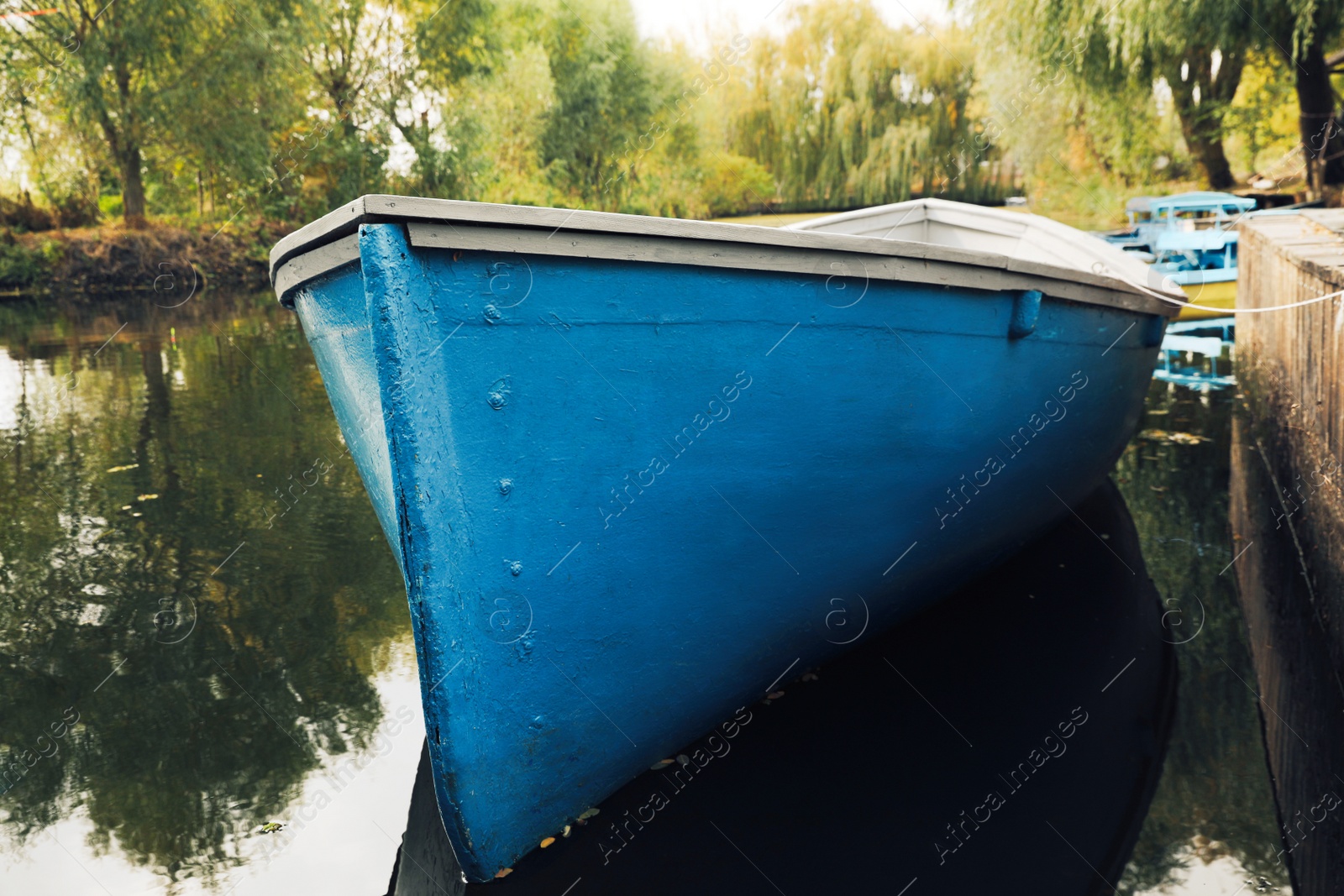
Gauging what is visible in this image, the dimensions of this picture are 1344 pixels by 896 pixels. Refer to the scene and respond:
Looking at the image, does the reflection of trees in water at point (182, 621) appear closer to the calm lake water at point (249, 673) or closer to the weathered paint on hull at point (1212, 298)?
the calm lake water at point (249, 673)

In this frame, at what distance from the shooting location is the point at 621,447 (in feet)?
7.91

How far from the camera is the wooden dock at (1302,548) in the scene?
2.69 m

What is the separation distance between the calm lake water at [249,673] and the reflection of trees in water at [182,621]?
1cm

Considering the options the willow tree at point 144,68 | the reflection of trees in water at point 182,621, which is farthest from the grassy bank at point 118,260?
the reflection of trees in water at point 182,621

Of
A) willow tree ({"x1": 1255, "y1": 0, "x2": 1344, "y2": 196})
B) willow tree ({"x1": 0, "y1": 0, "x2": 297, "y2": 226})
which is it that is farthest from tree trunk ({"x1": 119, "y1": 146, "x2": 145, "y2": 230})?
willow tree ({"x1": 1255, "y1": 0, "x2": 1344, "y2": 196})

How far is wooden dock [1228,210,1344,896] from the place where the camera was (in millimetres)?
2686

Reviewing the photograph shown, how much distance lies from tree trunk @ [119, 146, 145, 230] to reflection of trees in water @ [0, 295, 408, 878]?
1697 centimetres

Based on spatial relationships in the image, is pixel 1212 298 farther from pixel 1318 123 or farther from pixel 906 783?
pixel 906 783

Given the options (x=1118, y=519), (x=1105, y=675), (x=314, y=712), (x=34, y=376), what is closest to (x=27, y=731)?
(x=314, y=712)

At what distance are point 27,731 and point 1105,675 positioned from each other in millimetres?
3796

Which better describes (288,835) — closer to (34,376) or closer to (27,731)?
(27,731)

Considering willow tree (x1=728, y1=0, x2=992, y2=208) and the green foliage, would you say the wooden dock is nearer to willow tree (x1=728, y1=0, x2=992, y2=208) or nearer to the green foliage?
the green foliage

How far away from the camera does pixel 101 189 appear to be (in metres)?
26.5

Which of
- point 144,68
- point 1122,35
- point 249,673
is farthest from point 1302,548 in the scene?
point 144,68
